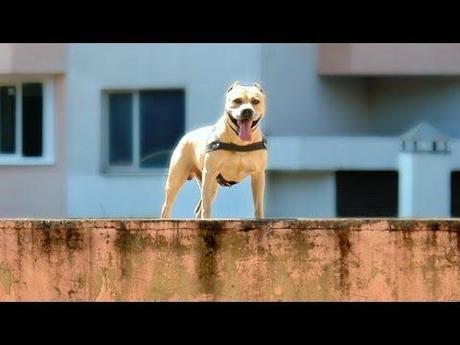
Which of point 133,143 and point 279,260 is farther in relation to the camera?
point 133,143

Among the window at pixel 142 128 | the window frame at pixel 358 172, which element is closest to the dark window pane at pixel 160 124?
the window at pixel 142 128

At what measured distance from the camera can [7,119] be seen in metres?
27.4

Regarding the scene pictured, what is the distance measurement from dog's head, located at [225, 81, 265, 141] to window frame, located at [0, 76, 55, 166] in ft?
44.7

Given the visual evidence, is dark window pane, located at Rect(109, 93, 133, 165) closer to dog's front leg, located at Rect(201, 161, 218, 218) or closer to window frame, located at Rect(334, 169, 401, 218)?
window frame, located at Rect(334, 169, 401, 218)

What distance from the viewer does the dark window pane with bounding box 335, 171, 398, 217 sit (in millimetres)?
26734

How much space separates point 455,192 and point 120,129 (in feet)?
18.6

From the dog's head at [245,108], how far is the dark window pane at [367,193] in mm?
13396

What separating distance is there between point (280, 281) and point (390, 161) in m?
16.1

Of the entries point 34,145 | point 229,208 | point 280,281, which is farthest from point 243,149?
point 34,145

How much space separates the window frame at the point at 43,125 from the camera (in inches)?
1056

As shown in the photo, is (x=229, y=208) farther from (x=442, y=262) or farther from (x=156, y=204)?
(x=442, y=262)

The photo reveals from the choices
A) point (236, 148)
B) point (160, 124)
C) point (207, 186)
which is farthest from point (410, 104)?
point (236, 148)

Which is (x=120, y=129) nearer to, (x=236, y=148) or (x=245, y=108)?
(x=236, y=148)

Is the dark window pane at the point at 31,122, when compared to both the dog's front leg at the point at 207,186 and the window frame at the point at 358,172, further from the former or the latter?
the dog's front leg at the point at 207,186
